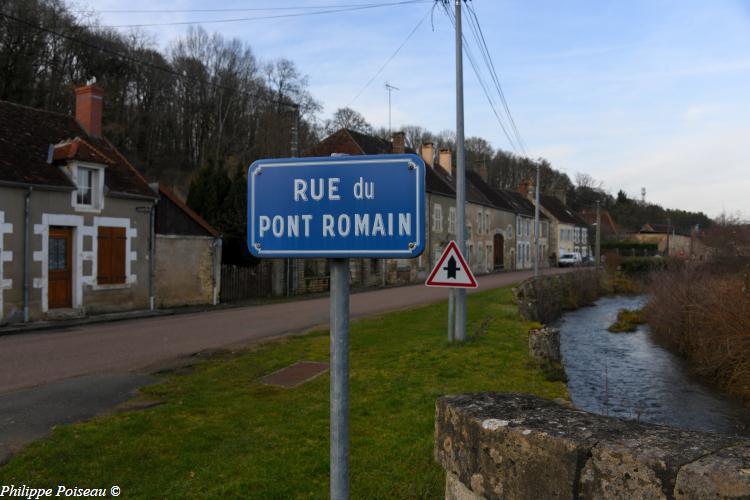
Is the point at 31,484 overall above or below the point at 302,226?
below

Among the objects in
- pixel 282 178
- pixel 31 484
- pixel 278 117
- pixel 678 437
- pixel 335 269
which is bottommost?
pixel 31 484

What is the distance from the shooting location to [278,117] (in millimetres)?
43125

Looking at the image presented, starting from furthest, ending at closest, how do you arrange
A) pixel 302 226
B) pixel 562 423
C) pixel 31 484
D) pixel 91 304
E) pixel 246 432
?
pixel 91 304 < pixel 246 432 < pixel 31 484 < pixel 562 423 < pixel 302 226

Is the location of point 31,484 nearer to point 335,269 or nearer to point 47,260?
point 335,269

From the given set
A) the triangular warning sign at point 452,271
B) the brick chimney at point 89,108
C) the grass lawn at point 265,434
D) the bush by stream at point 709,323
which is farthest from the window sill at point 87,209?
the bush by stream at point 709,323

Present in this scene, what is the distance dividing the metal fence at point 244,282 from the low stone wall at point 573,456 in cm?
2037

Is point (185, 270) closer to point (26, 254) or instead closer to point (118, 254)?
point (118, 254)

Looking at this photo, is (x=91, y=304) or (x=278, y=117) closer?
(x=91, y=304)

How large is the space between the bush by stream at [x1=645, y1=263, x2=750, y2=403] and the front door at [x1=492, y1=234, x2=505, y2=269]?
94.7 feet

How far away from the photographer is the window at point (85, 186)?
16812mm

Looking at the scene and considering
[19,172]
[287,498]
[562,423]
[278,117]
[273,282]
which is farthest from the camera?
[278,117]

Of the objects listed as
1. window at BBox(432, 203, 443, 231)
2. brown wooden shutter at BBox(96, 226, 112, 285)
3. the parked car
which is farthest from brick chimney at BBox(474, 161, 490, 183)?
brown wooden shutter at BBox(96, 226, 112, 285)

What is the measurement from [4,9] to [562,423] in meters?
37.4

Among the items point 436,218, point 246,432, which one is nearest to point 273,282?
point 436,218
